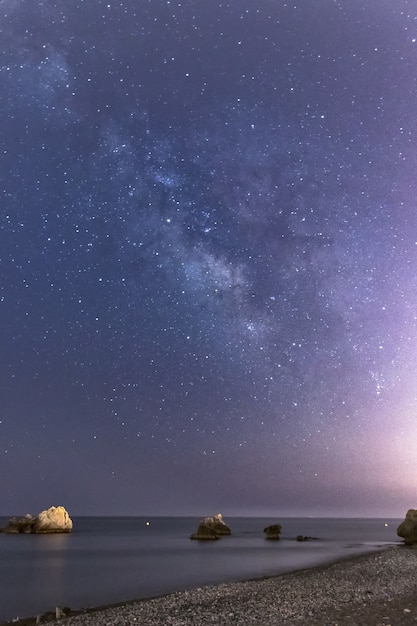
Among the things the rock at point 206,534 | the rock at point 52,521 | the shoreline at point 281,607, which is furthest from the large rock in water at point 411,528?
the rock at point 52,521

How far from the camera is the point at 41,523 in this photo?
144375 mm

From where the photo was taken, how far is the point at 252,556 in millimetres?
78562

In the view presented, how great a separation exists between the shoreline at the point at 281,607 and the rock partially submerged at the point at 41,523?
12396cm

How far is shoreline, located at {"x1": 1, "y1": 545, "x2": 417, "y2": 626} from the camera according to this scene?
903 inches

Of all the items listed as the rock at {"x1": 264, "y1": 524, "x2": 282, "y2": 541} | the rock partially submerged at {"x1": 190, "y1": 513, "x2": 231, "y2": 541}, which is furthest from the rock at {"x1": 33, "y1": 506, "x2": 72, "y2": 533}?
the rock at {"x1": 264, "y1": 524, "x2": 282, "y2": 541}

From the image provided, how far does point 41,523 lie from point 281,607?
448 feet

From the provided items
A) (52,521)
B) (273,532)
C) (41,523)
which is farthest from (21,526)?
(273,532)

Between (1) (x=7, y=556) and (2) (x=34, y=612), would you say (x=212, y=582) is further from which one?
(1) (x=7, y=556)

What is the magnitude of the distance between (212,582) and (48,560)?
4089cm

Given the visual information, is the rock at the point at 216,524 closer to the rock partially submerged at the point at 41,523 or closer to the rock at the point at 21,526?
the rock partially submerged at the point at 41,523

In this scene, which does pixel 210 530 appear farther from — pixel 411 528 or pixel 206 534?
pixel 411 528

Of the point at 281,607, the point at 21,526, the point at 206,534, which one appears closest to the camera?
the point at 281,607

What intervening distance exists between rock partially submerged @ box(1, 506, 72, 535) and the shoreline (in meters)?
124

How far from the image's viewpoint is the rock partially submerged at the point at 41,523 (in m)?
144
